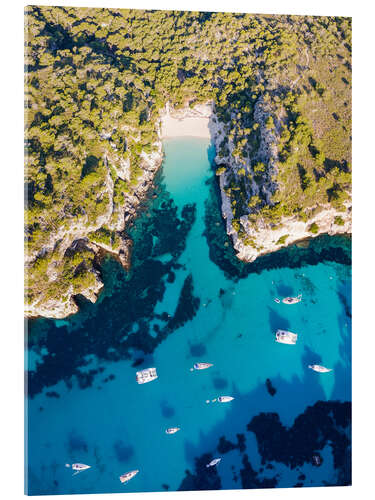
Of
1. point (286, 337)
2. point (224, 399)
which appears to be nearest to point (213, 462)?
point (224, 399)

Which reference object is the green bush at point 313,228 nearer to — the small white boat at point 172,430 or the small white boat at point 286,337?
the small white boat at point 286,337

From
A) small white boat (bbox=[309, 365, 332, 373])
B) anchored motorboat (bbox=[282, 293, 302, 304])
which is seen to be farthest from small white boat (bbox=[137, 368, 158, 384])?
small white boat (bbox=[309, 365, 332, 373])

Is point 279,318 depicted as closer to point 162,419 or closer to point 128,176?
point 162,419

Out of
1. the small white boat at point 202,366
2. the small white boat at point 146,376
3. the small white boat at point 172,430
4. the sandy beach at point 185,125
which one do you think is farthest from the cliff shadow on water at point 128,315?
the sandy beach at point 185,125

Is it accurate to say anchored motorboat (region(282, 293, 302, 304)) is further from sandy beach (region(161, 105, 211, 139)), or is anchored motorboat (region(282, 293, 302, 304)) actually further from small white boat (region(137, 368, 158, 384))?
sandy beach (region(161, 105, 211, 139))
